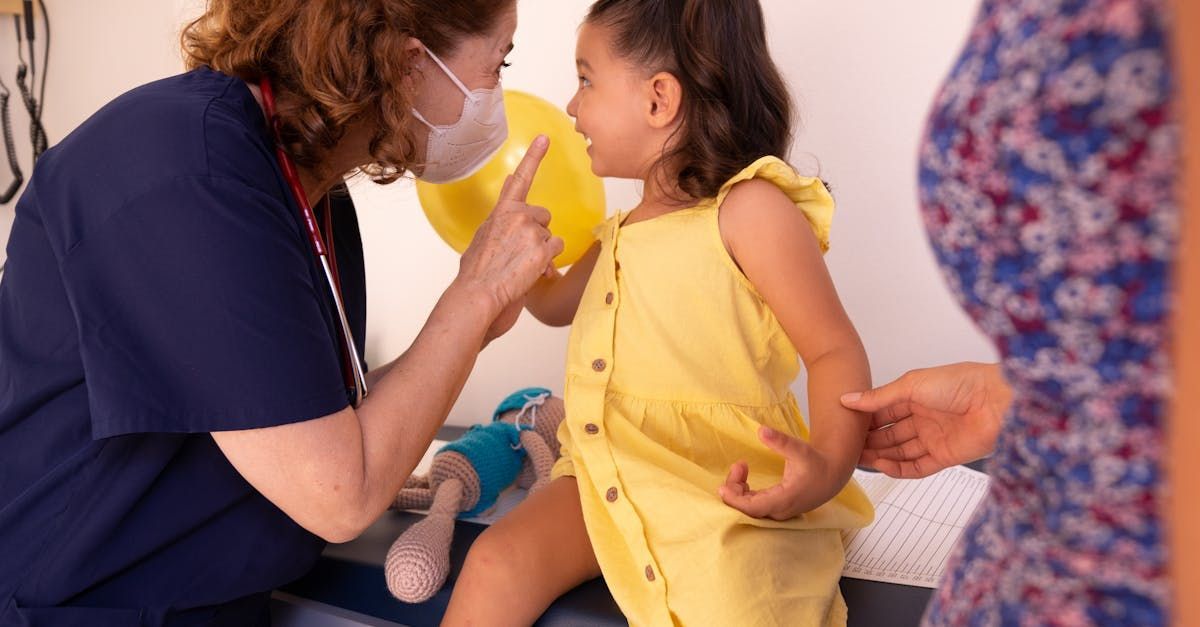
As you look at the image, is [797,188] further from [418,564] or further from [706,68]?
[418,564]

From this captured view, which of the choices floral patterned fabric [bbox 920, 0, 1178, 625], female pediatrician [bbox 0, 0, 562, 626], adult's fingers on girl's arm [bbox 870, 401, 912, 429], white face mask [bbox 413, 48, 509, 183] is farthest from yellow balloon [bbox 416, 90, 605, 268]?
floral patterned fabric [bbox 920, 0, 1178, 625]

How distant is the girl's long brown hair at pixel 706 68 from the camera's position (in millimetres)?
1402

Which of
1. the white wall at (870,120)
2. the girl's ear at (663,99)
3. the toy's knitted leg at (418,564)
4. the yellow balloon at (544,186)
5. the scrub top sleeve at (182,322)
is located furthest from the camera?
the white wall at (870,120)

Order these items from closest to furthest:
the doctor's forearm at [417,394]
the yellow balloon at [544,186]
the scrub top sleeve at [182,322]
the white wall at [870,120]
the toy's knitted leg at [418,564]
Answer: the scrub top sleeve at [182,322] < the doctor's forearm at [417,394] < the toy's knitted leg at [418,564] < the yellow balloon at [544,186] < the white wall at [870,120]

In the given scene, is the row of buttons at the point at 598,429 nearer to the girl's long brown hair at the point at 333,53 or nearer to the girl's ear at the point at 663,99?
the girl's ear at the point at 663,99

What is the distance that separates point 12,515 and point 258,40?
24.8 inches

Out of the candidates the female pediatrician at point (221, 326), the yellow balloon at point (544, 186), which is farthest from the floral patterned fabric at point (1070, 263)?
the yellow balloon at point (544, 186)

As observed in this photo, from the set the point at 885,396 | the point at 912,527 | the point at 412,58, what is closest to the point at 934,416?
the point at 885,396

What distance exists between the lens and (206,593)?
116cm

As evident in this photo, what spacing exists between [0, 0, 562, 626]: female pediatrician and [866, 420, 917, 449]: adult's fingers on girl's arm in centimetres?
50

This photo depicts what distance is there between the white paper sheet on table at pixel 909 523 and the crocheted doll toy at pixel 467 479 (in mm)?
46

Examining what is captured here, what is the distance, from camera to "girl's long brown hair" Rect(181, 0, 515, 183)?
3.76 ft

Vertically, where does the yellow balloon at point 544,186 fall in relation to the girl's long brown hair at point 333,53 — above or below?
below

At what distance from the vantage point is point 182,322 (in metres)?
0.96
